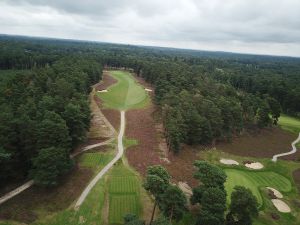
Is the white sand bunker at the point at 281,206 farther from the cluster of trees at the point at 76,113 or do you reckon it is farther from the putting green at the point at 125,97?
the putting green at the point at 125,97

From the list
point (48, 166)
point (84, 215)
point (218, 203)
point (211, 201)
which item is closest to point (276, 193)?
point (218, 203)

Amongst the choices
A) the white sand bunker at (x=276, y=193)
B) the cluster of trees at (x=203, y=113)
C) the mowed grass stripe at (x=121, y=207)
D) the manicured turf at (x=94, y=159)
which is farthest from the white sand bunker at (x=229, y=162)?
the mowed grass stripe at (x=121, y=207)

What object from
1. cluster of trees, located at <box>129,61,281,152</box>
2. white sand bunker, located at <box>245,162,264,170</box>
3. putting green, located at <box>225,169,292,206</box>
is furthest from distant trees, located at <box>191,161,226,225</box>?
white sand bunker, located at <box>245,162,264,170</box>

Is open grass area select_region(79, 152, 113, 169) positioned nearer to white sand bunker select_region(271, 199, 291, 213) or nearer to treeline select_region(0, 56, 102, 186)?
treeline select_region(0, 56, 102, 186)

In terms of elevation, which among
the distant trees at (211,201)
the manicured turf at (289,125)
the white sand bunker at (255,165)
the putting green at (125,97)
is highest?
the distant trees at (211,201)

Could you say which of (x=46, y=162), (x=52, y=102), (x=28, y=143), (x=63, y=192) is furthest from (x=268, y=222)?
(x=52, y=102)

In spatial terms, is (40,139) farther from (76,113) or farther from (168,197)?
(168,197)
